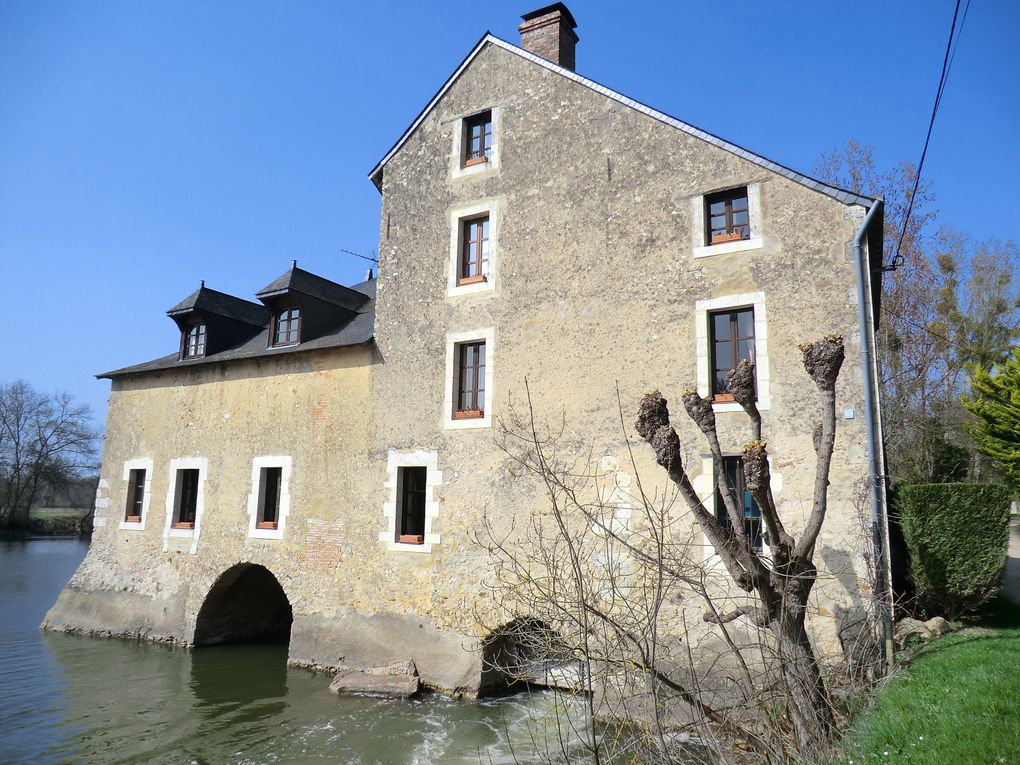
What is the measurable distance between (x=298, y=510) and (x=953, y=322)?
786 inches

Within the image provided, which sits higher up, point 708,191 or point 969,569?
point 708,191

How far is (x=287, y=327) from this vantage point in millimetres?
12688

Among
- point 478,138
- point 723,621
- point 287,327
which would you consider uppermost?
point 478,138

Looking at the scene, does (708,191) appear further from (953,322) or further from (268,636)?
(953,322)

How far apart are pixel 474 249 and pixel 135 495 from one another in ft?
29.3

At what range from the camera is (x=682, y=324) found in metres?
8.88

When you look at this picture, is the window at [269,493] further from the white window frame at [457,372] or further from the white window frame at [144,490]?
the white window frame at [457,372]

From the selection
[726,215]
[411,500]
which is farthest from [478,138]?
[411,500]

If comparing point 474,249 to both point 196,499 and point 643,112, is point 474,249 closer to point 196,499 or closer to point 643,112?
point 643,112

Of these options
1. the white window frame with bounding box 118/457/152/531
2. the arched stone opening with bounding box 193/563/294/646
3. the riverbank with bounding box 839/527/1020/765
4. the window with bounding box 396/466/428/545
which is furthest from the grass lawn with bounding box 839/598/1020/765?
the white window frame with bounding box 118/457/152/531

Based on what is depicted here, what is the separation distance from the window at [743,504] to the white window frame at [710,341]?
28.1 inches

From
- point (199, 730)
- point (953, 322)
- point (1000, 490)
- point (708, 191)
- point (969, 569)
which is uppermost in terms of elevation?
point (953, 322)

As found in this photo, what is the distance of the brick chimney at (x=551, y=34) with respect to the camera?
11.5m

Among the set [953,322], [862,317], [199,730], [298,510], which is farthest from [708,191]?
[953,322]
